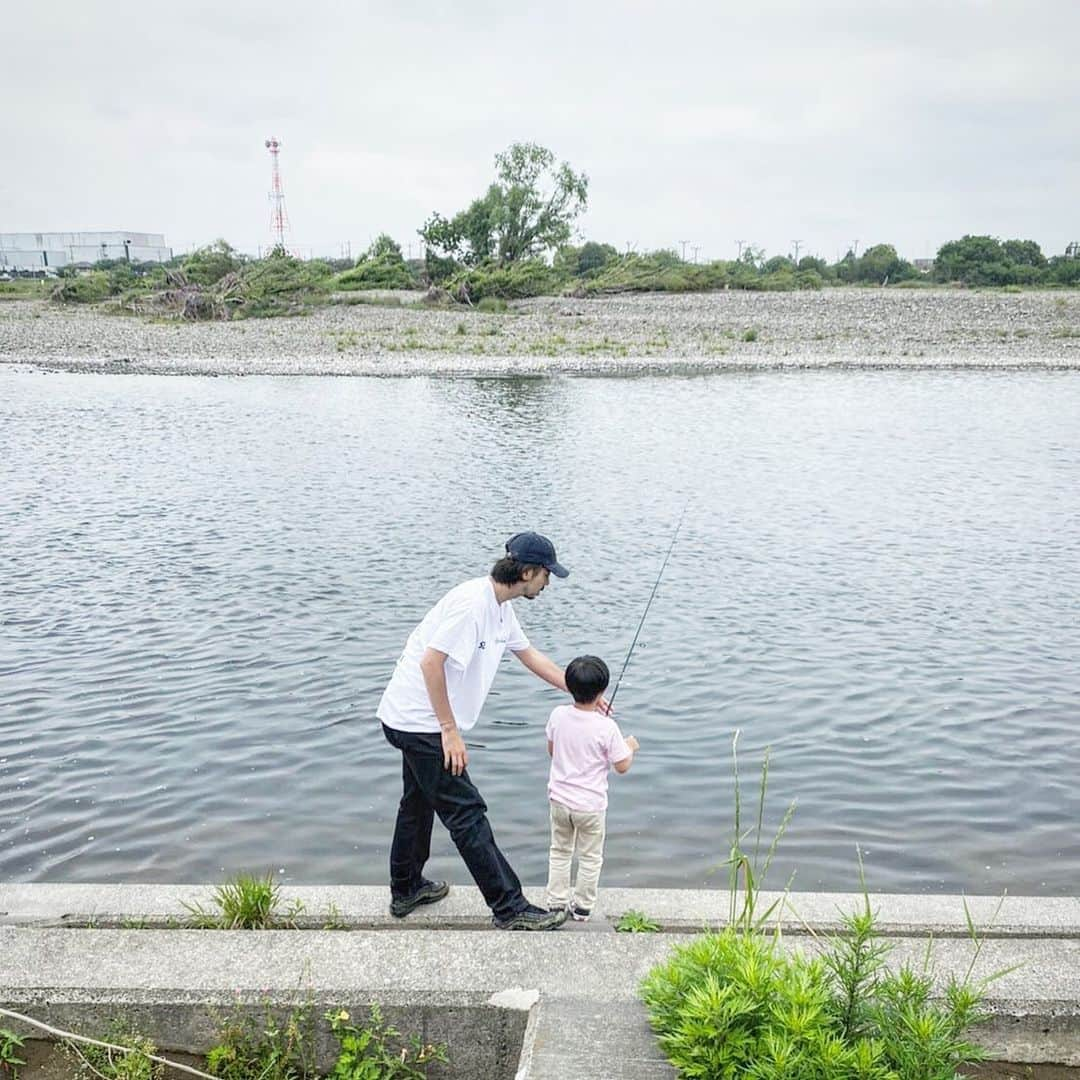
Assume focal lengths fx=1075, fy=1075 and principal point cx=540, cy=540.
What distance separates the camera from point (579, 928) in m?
4.39

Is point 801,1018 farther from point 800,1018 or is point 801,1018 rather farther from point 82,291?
point 82,291

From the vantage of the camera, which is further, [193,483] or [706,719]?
[193,483]

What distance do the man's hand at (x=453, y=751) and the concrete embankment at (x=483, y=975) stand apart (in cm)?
63

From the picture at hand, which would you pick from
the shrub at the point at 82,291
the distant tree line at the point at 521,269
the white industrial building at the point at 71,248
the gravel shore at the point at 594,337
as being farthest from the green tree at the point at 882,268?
the white industrial building at the point at 71,248

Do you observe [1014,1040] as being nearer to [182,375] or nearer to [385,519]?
[385,519]

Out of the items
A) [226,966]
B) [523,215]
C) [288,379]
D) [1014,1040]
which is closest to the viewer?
[1014,1040]

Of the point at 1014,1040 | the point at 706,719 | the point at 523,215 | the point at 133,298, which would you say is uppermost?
the point at 523,215

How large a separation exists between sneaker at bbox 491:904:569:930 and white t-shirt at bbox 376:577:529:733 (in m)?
0.79

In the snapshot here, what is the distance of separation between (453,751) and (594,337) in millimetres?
35730

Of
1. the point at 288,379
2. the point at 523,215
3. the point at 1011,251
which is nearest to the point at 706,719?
the point at 288,379

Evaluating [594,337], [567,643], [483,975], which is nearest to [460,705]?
[483,975]

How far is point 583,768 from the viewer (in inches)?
178

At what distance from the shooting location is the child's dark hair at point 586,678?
4414 mm

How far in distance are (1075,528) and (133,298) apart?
161 feet
